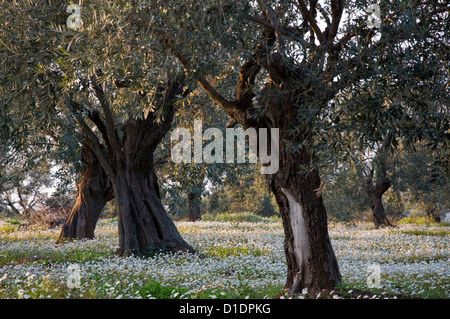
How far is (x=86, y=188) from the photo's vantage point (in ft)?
64.6

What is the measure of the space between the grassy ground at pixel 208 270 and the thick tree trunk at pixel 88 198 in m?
1.14

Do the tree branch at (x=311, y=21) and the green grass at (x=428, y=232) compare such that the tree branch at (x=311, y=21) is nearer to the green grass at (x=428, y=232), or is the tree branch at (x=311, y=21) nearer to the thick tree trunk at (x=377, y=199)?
the green grass at (x=428, y=232)

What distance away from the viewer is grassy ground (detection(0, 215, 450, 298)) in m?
8.58

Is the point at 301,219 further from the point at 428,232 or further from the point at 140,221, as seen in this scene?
the point at 428,232

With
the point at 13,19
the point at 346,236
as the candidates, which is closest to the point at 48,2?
the point at 13,19

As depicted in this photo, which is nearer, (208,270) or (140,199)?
(208,270)

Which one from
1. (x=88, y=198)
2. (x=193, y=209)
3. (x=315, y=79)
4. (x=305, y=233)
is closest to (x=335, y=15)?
(x=315, y=79)

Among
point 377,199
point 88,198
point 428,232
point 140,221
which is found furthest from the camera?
point 377,199

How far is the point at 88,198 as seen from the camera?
19.8 m

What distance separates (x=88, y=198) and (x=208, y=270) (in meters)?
9.73

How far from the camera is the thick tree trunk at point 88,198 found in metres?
19.5

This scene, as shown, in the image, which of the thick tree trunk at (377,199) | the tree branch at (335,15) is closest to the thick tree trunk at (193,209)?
the thick tree trunk at (377,199)

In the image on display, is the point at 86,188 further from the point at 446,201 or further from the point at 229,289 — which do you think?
the point at 446,201
